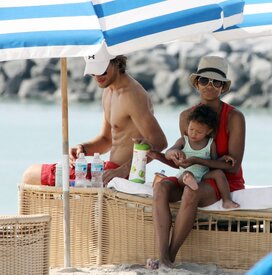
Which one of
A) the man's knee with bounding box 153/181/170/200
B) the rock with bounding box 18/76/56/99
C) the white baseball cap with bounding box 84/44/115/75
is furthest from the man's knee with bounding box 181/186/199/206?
the rock with bounding box 18/76/56/99

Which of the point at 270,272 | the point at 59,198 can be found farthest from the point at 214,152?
the point at 270,272

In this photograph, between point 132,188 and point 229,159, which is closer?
point 229,159

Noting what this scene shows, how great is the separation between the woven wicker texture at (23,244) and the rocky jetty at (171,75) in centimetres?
1910

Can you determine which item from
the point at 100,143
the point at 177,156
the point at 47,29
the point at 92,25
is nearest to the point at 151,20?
the point at 92,25

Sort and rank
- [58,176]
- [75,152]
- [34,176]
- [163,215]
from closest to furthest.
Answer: [163,215] < [58,176] < [34,176] < [75,152]

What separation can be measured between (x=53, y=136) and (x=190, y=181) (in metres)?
13.2

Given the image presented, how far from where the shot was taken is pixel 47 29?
5.59 meters

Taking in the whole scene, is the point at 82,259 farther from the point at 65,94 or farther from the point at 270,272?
the point at 270,272

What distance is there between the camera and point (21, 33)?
18.3 ft

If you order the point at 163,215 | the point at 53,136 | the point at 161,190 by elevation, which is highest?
the point at 53,136

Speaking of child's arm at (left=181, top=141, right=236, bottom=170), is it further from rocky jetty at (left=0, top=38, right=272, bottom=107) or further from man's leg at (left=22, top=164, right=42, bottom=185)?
rocky jetty at (left=0, top=38, right=272, bottom=107)

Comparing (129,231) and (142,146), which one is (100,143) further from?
(129,231)

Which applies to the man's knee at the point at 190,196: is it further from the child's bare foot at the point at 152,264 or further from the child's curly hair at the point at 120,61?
the child's curly hair at the point at 120,61

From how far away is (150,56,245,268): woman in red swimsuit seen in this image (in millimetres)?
6312
